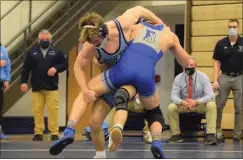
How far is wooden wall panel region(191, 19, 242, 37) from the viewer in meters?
9.56

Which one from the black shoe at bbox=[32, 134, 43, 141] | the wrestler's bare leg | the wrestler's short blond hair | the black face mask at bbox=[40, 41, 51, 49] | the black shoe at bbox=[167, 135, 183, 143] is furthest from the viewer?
the black face mask at bbox=[40, 41, 51, 49]

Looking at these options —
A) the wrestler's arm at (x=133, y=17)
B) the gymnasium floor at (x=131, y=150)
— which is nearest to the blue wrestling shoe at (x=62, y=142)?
the wrestler's arm at (x=133, y=17)

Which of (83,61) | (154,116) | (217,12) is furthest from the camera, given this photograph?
(217,12)

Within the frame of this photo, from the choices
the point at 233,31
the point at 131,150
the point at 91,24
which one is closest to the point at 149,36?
the point at 91,24

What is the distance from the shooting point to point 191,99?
7.88 metres

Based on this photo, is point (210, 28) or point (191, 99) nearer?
point (191, 99)

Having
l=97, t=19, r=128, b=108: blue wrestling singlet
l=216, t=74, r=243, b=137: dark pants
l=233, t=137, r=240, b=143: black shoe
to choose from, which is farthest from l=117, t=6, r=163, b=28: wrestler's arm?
l=233, t=137, r=240, b=143: black shoe

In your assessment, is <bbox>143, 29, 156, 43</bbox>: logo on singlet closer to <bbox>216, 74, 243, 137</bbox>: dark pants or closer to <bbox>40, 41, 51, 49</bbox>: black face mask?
<bbox>216, 74, 243, 137</bbox>: dark pants

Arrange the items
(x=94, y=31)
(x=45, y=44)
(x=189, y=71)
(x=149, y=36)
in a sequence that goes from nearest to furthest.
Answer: (x=94, y=31) < (x=149, y=36) < (x=189, y=71) < (x=45, y=44)

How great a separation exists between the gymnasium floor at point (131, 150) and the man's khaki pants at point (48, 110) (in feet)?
2.09

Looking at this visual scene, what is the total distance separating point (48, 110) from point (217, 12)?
129 inches

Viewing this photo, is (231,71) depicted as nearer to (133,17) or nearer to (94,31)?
(133,17)

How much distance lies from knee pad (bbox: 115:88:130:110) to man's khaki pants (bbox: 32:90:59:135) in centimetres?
390

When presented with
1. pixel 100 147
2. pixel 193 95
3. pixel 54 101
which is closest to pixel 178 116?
pixel 193 95
